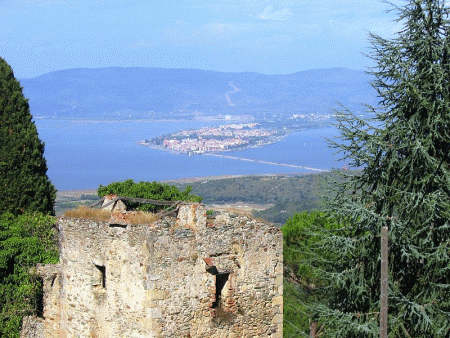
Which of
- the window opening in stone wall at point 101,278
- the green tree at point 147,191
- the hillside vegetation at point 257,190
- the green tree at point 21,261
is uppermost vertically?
the green tree at point 147,191

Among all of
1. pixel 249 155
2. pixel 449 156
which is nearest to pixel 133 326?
pixel 449 156

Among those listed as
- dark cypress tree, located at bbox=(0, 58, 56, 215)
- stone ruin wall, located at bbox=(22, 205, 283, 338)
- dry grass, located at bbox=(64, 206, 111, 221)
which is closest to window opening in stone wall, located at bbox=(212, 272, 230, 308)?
stone ruin wall, located at bbox=(22, 205, 283, 338)

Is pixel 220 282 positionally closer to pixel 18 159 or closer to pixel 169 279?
pixel 169 279

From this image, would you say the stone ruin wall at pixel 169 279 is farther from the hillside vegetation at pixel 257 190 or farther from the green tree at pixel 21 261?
the hillside vegetation at pixel 257 190

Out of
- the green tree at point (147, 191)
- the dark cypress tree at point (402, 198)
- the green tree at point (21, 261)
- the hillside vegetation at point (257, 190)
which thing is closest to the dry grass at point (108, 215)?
the dark cypress tree at point (402, 198)

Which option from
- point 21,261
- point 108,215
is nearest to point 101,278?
point 108,215

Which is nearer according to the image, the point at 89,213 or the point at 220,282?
the point at 220,282

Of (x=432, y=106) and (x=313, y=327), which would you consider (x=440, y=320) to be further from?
(x=313, y=327)
